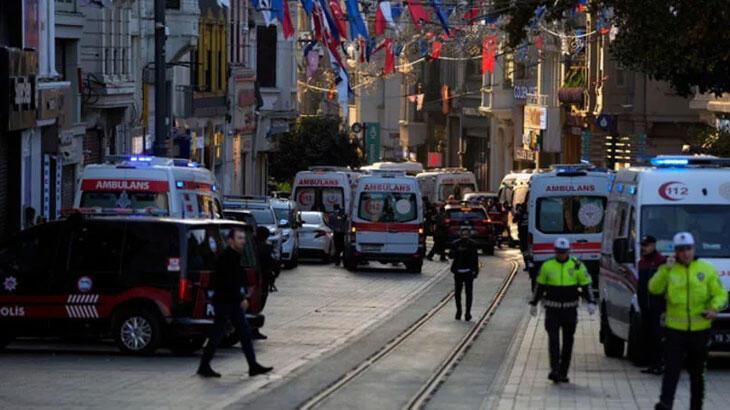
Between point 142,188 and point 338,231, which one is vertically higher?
point 142,188

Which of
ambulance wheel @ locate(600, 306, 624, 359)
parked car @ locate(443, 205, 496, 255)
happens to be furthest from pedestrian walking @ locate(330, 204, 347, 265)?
ambulance wheel @ locate(600, 306, 624, 359)

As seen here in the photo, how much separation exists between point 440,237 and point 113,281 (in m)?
30.2

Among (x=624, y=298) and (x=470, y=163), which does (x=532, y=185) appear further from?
(x=470, y=163)

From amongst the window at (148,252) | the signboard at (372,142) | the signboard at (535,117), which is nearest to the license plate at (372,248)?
the window at (148,252)

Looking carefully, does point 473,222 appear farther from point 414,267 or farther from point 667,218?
point 667,218

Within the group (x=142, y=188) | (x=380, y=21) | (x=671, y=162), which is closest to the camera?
(x=671, y=162)

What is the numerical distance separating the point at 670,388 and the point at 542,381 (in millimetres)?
4839

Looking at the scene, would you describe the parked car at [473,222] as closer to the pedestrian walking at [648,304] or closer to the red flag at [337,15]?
the red flag at [337,15]

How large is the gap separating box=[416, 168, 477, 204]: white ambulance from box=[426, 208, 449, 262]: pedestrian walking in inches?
553

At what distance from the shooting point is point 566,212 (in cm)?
3756

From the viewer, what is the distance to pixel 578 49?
237ft

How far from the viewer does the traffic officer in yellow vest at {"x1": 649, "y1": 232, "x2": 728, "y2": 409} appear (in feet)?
51.6

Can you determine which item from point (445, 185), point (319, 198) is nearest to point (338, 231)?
point (319, 198)

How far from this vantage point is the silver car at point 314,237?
161ft
